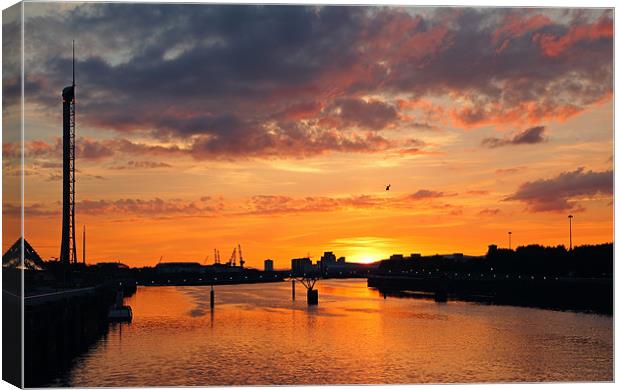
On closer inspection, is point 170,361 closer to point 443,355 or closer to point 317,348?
point 317,348

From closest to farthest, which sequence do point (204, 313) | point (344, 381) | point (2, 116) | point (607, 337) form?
point (2, 116) < point (344, 381) < point (607, 337) < point (204, 313)

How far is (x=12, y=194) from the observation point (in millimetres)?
36406

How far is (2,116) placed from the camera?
37812 mm

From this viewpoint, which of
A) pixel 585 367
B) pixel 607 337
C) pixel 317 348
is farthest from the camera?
pixel 607 337

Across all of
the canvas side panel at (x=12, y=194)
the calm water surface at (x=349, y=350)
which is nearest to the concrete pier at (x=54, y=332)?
the calm water surface at (x=349, y=350)

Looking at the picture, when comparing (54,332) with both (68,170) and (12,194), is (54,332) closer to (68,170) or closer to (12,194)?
(68,170)

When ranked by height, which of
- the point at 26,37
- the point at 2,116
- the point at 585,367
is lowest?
the point at 585,367

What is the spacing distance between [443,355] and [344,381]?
18.8 metres

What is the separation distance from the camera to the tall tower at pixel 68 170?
88938mm

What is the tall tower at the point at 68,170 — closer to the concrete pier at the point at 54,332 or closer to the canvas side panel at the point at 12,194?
the concrete pier at the point at 54,332

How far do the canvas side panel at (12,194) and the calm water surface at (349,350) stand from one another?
56.9 feet

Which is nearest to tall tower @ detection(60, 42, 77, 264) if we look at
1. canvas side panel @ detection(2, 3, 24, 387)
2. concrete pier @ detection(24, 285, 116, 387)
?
concrete pier @ detection(24, 285, 116, 387)

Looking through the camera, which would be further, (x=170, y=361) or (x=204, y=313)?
(x=204, y=313)

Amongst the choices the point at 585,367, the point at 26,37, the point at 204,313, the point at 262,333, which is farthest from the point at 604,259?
the point at 26,37
